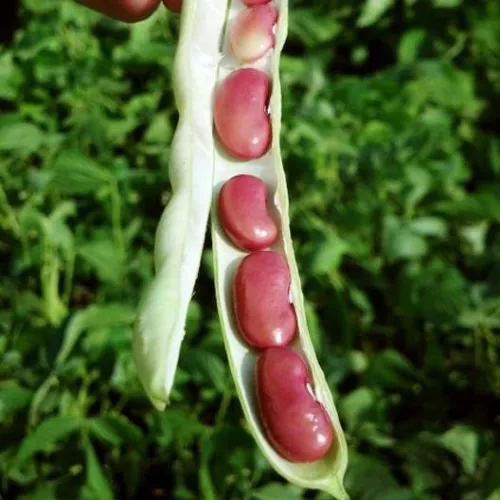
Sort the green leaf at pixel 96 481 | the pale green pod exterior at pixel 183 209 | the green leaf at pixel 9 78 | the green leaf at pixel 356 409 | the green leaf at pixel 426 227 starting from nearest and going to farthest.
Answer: the pale green pod exterior at pixel 183 209
the green leaf at pixel 96 481
the green leaf at pixel 356 409
the green leaf at pixel 426 227
the green leaf at pixel 9 78

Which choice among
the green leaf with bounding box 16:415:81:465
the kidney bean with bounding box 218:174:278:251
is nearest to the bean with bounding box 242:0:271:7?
the kidney bean with bounding box 218:174:278:251

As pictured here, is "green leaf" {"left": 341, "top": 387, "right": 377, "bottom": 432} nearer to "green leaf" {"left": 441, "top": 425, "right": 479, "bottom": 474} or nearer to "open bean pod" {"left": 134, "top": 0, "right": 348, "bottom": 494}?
"green leaf" {"left": 441, "top": 425, "right": 479, "bottom": 474}

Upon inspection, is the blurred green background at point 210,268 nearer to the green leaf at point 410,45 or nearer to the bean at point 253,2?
the green leaf at point 410,45

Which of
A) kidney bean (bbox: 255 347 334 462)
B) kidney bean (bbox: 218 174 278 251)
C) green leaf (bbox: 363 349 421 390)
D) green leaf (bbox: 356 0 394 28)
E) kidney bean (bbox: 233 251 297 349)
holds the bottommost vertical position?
green leaf (bbox: 363 349 421 390)

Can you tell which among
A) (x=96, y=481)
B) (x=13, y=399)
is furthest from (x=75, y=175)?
(x=96, y=481)

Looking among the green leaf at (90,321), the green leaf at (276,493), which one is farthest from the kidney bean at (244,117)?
the green leaf at (276,493)

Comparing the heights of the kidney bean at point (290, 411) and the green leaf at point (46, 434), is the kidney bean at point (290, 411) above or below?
above

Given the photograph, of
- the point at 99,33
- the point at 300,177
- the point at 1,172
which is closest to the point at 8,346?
the point at 1,172

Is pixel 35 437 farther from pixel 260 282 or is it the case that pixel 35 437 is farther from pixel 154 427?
pixel 260 282
